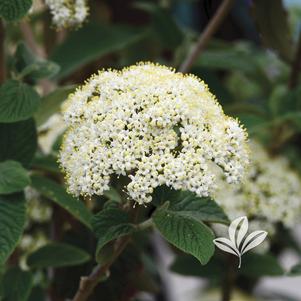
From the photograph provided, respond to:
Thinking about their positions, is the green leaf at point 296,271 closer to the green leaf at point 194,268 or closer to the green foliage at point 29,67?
the green leaf at point 194,268

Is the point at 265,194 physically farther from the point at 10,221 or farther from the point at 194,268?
the point at 10,221

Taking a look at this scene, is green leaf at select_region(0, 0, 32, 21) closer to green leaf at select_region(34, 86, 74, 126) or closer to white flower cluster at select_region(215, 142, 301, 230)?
green leaf at select_region(34, 86, 74, 126)

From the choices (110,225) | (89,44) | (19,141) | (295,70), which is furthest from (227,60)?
(110,225)

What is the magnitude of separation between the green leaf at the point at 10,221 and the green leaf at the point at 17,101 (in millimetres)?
75

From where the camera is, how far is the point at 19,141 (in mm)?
723

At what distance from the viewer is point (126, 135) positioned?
543 mm

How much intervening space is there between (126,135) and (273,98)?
47cm

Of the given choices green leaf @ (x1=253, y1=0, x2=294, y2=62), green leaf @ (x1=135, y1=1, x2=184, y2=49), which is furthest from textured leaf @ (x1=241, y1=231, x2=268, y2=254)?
green leaf @ (x1=135, y1=1, x2=184, y2=49)

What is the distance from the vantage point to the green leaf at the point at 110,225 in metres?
0.56

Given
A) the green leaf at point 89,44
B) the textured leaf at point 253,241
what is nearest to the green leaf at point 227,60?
the green leaf at point 89,44

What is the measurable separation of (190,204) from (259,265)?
0.32 metres

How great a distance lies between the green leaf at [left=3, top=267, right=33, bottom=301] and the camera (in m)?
0.71

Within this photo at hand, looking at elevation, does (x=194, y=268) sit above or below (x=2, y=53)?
below

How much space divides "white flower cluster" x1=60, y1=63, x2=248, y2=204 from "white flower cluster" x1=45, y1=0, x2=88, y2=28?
5.2 inches
